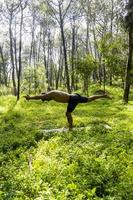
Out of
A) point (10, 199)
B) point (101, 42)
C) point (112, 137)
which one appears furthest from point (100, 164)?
point (101, 42)

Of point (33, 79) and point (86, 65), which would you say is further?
point (33, 79)

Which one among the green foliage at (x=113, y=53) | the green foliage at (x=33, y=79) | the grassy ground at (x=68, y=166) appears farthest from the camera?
the green foliage at (x=33, y=79)

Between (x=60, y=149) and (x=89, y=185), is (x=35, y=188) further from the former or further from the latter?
(x=60, y=149)

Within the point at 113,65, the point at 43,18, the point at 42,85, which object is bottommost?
the point at 42,85

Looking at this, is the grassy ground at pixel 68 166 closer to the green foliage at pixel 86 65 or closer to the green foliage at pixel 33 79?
the green foliage at pixel 86 65

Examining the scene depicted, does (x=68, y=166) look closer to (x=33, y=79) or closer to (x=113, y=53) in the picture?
(x=113, y=53)

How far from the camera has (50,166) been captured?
9664 mm

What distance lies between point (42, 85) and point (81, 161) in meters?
53.4

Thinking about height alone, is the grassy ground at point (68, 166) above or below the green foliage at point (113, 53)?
below

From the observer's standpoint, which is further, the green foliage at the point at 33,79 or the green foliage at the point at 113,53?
the green foliage at the point at 33,79

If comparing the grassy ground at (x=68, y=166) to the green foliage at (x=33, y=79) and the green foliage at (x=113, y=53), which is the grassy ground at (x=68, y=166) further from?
the green foliage at (x=33, y=79)

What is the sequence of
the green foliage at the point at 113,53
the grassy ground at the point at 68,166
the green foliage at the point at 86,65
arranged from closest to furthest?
the grassy ground at the point at 68,166, the green foliage at the point at 113,53, the green foliage at the point at 86,65

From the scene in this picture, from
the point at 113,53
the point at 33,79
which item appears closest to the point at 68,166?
the point at 113,53

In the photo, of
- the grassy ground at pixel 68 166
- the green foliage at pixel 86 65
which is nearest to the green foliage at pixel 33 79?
the green foliage at pixel 86 65
